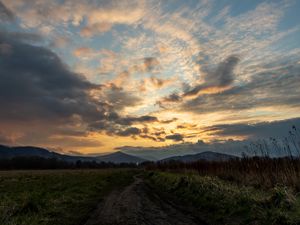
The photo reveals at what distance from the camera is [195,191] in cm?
1875

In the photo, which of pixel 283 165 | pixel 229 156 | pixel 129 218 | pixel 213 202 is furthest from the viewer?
pixel 229 156

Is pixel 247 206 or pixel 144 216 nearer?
pixel 247 206

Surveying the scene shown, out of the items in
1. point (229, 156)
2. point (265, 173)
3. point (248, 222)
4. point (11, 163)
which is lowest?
point (248, 222)

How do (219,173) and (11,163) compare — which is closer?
(219,173)

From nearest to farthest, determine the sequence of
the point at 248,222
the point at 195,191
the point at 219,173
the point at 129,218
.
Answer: the point at 248,222 < the point at 129,218 < the point at 195,191 < the point at 219,173

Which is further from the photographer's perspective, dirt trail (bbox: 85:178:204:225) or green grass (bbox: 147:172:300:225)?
dirt trail (bbox: 85:178:204:225)

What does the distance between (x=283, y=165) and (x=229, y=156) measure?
10572 millimetres

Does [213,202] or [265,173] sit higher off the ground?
[265,173]

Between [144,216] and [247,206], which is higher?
[247,206]

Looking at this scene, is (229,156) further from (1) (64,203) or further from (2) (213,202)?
(1) (64,203)

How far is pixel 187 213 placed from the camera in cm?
1358

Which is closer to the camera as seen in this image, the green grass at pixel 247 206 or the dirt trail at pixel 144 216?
the green grass at pixel 247 206

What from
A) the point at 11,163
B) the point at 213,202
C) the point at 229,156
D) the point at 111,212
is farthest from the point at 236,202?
the point at 11,163

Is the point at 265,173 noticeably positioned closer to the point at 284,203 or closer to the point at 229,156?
the point at 284,203
